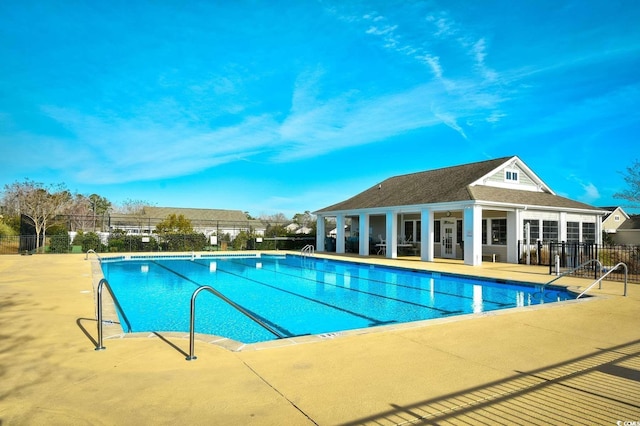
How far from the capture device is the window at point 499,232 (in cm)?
2025

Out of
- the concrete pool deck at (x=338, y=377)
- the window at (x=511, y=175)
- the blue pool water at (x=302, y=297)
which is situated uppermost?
the window at (x=511, y=175)

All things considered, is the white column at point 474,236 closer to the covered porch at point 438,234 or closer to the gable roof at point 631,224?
the covered porch at point 438,234

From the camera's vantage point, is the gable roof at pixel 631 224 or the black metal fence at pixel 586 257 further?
the gable roof at pixel 631 224

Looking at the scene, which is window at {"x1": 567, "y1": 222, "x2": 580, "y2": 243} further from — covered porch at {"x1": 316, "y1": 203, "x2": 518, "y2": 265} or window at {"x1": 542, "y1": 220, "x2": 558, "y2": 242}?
covered porch at {"x1": 316, "y1": 203, "x2": 518, "y2": 265}

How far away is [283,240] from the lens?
1180 inches

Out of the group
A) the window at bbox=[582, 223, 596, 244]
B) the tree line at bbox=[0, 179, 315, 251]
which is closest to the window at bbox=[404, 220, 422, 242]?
the window at bbox=[582, 223, 596, 244]

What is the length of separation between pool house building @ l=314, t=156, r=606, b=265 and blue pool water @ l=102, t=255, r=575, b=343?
13.2 ft

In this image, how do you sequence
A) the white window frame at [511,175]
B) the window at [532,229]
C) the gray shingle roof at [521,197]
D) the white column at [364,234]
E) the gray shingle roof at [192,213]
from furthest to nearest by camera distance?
the gray shingle roof at [192,213] < the white column at [364,234] < the white window frame at [511,175] < the window at [532,229] < the gray shingle roof at [521,197]

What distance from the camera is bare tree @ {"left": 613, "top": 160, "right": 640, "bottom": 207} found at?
31953mm

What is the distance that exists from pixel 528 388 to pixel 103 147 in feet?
103

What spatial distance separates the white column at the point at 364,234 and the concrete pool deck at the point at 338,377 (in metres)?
17.6

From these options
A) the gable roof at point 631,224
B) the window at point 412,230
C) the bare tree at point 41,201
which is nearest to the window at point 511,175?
the window at point 412,230

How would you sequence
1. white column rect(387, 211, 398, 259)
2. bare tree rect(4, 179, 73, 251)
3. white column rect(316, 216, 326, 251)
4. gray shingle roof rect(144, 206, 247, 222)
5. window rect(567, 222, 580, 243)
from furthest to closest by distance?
gray shingle roof rect(144, 206, 247, 222) → bare tree rect(4, 179, 73, 251) → white column rect(316, 216, 326, 251) → white column rect(387, 211, 398, 259) → window rect(567, 222, 580, 243)

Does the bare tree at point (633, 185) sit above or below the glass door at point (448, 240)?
above
